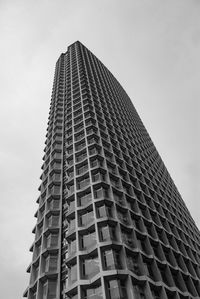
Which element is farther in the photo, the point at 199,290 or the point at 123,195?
the point at 123,195

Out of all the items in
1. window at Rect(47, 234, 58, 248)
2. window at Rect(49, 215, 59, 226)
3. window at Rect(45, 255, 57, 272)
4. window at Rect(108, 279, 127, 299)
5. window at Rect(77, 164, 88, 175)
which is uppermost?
window at Rect(77, 164, 88, 175)

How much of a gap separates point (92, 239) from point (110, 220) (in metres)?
2.93

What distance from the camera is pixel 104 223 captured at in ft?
128

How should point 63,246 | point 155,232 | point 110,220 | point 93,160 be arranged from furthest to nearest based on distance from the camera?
point 93,160 → point 155,232 → point 63,246 → point 110,220

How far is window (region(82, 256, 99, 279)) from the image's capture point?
113 ft

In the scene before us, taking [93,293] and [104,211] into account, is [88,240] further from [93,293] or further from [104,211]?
[93,293]

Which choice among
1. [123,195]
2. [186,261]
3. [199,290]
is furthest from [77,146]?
[199,290]

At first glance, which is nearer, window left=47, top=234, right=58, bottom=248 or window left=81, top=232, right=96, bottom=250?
window left=81, top=232, right=96, bottom=250

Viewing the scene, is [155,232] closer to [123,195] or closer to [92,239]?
[123,195]

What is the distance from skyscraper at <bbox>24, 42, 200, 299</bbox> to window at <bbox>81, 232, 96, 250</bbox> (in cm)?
14

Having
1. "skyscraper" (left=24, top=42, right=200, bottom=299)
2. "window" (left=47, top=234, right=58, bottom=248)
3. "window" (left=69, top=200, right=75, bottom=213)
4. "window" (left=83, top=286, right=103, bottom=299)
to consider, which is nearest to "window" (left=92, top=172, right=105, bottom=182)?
"skyscraper" (left=24, top=42, right=200, bottom=299)

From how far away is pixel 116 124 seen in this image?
73125 millimetres

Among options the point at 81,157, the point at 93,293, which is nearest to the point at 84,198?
the point at 81,157

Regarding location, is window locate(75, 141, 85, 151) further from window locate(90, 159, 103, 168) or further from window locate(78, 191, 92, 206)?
window locate(78, 191, 92, 206)
